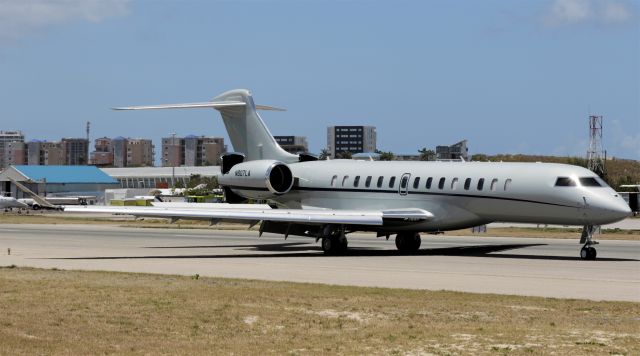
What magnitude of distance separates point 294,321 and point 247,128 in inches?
927

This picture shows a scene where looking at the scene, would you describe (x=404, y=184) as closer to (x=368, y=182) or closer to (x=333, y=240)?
(x=368, y=182)

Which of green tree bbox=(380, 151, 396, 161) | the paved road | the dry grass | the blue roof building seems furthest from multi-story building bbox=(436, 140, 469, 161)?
the dry grass

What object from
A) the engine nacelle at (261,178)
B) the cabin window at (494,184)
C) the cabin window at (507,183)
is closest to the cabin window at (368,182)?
the engine nacelle at (261,178)

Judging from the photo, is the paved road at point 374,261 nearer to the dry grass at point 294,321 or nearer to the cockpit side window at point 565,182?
the cockpit side window at point 565,182

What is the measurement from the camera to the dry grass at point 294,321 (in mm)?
14445

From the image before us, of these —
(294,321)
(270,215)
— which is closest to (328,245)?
(270,215)

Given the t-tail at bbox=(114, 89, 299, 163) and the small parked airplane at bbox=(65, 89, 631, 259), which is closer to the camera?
the small parked airplane at bbox=(65, 89, 631, 259)

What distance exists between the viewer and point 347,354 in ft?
45.7

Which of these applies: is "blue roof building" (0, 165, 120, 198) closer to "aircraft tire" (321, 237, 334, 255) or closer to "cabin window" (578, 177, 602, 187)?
"aircraft tire" (321, 237, 334, 255)

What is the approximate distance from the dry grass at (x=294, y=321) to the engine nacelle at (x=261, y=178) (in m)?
14.7

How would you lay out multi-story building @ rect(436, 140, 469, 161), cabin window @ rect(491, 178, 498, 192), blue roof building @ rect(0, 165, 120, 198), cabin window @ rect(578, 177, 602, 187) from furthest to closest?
blue roof building @ rect(0, 165, 120, 198)
multi-story building @ rect(436, 140, 469, 161)
cabin window @ rect(491, 178, 498, 192)
cabin window @ rect(578, 177, 602, 187)

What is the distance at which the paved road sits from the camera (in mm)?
23453

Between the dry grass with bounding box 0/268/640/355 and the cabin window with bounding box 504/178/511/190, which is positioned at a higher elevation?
the cabin window with bounding box 504/178/511/190

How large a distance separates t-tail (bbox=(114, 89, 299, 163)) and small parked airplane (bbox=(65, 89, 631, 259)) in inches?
1.5
